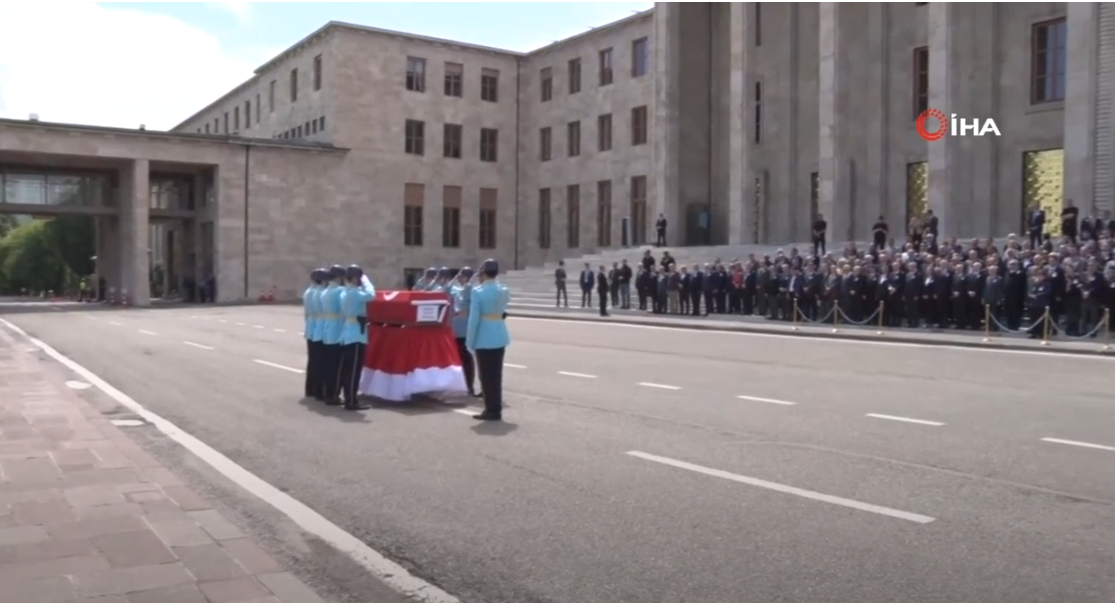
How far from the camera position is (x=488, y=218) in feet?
193

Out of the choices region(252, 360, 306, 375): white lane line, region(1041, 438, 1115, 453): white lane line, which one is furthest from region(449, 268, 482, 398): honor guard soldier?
region(1041, 438, 1115, 453): white lane line

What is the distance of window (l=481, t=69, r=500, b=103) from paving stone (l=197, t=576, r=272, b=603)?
179 feet

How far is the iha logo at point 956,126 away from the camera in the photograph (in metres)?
33.7

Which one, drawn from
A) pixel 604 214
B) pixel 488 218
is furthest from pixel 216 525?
pixel 488 218

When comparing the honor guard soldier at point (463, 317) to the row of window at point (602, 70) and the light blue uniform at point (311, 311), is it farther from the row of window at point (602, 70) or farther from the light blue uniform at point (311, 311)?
the row of window at point (602, 70)

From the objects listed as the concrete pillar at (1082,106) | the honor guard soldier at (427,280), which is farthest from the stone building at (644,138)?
the honor guard soldier at (427,280)

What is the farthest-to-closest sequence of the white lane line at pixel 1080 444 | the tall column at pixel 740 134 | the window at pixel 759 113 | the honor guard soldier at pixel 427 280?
the window at pixel 759 113
the tall column at pixel 740 134
the honor guard soldier at pixel 427 280
the white lane line at pixel 1080 444

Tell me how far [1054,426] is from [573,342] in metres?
13.5

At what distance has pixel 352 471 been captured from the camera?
862 cm

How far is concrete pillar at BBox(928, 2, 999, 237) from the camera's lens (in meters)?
33.6

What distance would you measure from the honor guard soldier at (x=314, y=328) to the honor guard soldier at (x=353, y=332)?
2.08ft

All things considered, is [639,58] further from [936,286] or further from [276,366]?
[276,366]

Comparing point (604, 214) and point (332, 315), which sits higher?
point (604, 214)

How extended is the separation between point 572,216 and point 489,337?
149 feet
